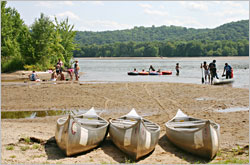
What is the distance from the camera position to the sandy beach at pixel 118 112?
813 centimetres

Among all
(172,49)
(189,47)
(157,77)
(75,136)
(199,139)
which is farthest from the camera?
(172,49)

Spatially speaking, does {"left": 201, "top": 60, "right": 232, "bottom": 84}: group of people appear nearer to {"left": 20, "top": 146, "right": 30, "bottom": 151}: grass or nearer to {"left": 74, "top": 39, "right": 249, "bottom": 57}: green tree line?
{"left": 20, "top": 146, "right": 30, "bottom": 151}: grass

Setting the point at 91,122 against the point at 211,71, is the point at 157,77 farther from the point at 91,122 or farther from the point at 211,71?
the point at 91,122

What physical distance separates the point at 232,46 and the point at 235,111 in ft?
384

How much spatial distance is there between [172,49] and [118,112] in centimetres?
12639

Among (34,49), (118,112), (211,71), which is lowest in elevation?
(118,112)

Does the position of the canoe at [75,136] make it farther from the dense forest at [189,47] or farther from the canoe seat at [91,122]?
the dense forest at [189,47]

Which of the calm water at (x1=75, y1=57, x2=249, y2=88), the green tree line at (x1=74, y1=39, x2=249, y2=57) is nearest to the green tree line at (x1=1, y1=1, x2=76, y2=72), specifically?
the calm water at (x1=75, y1=57, x2=249, y2=88)

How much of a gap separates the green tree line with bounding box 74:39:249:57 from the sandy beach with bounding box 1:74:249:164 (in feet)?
339

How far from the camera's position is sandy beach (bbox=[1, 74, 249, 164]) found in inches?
320


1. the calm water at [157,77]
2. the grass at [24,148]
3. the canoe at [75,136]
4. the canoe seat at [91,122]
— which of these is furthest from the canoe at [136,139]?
the calm water at [157,77]

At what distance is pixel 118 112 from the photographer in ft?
45.3

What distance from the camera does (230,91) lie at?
1934 cm

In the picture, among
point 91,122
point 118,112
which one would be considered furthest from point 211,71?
point 91,122
